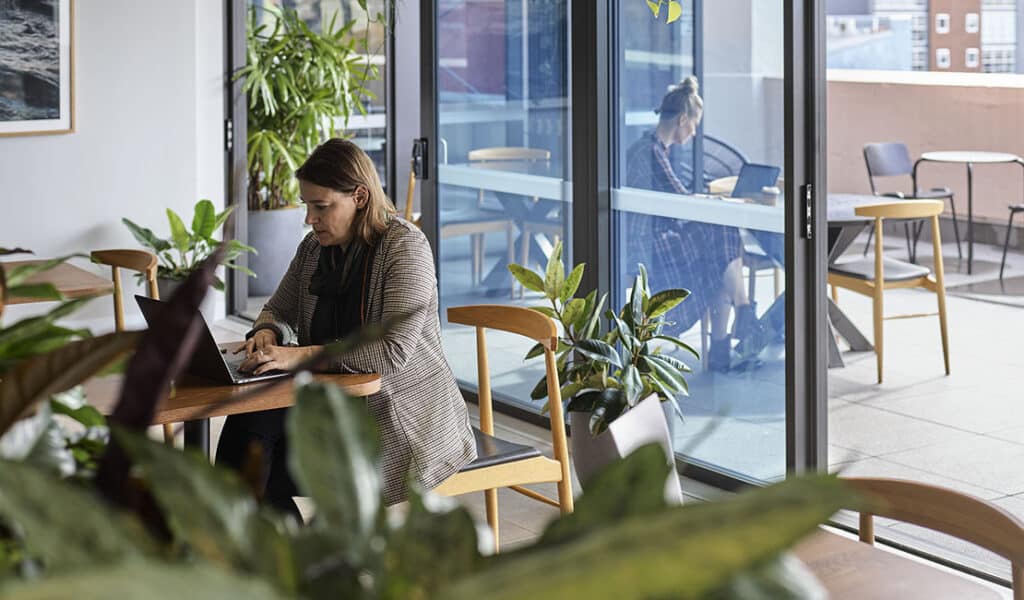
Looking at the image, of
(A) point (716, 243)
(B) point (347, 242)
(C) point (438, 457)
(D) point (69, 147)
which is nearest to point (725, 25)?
(A) point (716, 243)

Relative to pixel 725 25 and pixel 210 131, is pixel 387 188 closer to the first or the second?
pixel 210 131

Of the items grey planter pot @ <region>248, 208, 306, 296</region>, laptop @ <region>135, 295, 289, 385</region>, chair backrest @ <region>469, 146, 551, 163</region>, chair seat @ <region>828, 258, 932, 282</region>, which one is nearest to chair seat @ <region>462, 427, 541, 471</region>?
laptop @ <region>135, 295, 289, 385</region>

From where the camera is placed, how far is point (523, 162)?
481 cm

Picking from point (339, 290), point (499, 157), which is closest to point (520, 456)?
point (339, 290)

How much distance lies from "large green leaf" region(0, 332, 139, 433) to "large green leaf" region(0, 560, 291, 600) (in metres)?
0.26

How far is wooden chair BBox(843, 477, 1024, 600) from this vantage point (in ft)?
5.91

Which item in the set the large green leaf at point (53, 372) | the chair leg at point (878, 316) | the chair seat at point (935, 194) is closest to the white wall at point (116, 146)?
the chair leg at point (878, 316)

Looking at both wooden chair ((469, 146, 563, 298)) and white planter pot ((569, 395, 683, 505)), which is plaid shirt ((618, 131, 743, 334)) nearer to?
wooden chair ((469, 146, 563, 298))

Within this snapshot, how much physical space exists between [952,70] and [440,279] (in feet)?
8.52

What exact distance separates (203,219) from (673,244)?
2.90m

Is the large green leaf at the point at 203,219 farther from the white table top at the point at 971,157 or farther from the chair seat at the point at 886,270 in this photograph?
the white table top at the point at 971,157

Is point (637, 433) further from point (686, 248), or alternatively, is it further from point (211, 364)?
point (686, 248)

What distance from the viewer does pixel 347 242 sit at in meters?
3.22

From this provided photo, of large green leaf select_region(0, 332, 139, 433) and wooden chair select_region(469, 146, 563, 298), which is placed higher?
wooden chair select_region(469, 146, 563, 298)
